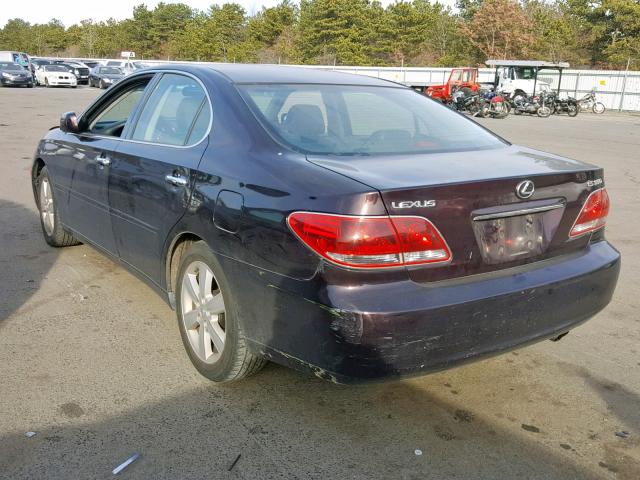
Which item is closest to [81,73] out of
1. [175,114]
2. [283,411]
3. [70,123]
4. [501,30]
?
[501,30]

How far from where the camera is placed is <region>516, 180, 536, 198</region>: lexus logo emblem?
8.89 feet

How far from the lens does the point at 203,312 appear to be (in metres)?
3.23

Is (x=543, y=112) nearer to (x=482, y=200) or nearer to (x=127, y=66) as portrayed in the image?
(x=482, y=200)

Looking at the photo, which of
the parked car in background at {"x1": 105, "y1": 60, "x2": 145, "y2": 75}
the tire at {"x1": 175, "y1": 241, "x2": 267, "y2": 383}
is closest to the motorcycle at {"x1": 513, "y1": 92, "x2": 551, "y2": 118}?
the parked car in background at {"x1": 105, "y1": 60, "x2": 145, "y2": 75}

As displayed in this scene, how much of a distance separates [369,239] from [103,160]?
236cm

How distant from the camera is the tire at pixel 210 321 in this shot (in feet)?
9.77

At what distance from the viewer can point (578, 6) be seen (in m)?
56.8

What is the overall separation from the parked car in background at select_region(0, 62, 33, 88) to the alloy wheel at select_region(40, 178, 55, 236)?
34502 millimetres

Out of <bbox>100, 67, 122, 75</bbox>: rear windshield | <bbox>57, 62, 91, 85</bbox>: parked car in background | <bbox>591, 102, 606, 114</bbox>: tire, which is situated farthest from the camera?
<bbox>57, 62, 91, 85</bbox>: parked car in background

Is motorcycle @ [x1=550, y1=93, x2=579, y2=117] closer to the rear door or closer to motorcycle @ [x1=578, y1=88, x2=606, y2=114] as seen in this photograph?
motorcycle @ [x1=578, y1=88, x2=606, y2=114]

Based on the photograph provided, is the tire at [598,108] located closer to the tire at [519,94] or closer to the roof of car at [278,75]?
the tire at [519,94]

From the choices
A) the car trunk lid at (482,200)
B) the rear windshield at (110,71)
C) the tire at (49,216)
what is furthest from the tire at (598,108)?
the car trunk lid at (482,200)

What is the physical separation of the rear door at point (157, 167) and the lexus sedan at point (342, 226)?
0.01 m

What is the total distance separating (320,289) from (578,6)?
206 ft
